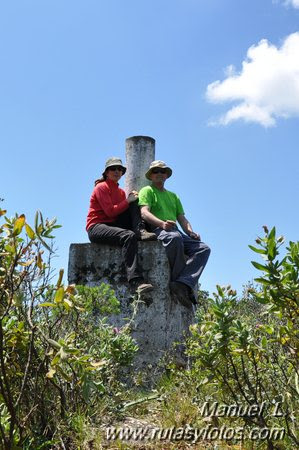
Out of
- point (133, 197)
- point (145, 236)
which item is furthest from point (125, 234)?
point (133, 197)

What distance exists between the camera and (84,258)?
601cm

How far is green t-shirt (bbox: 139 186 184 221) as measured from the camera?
613 cm

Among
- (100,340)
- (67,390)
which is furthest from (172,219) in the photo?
(67,390)

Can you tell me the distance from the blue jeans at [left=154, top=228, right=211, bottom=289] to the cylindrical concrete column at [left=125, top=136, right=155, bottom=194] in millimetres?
1002

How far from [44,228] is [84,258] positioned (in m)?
3.40

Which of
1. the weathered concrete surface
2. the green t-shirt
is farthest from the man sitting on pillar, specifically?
the weathered concrete surface

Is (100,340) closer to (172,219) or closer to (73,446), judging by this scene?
(73,446)

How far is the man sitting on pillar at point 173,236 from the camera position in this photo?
582 cm

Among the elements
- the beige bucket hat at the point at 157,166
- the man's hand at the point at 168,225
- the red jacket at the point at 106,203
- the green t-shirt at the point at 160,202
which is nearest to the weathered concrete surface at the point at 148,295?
the man's hand at the point at 168,225

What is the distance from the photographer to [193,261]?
5.96m

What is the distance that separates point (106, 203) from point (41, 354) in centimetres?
295

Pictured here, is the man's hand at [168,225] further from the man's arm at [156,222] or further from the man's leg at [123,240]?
the man's leg at [123,240]

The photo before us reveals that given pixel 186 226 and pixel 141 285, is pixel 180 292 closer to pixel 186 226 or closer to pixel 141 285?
pixel 141 285

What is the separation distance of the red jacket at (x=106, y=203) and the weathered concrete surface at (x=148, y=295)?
327mm
